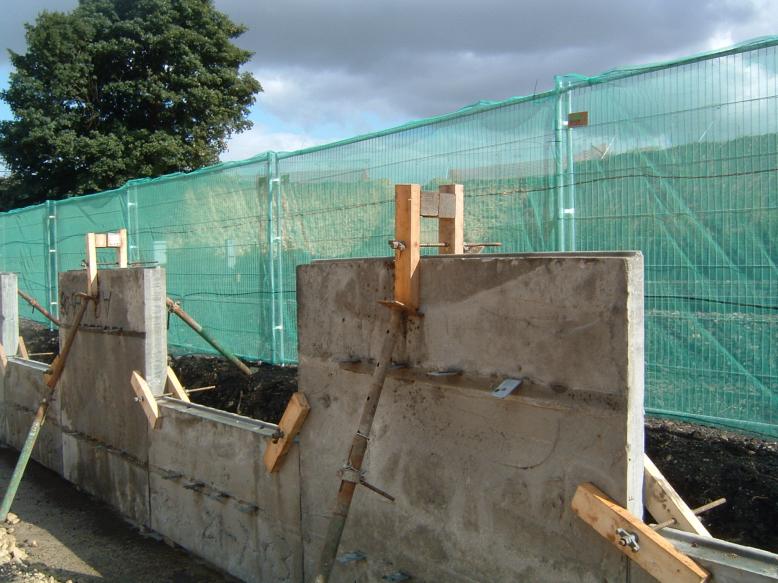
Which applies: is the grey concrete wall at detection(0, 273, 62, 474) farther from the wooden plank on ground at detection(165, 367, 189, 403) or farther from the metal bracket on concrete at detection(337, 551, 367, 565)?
the metal bracket on concrete at detection(337, 551, 367, 565)

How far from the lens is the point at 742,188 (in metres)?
4.18

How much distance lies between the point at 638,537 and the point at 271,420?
5105 millimetres

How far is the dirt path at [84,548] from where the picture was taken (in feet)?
16.4

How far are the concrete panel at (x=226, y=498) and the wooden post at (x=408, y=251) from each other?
54.9 inches

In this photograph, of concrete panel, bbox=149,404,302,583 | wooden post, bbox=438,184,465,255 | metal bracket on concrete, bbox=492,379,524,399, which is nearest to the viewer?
metal bracket on concrete, bbox=492,379,524,399

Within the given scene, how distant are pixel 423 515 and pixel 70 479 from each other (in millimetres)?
5086

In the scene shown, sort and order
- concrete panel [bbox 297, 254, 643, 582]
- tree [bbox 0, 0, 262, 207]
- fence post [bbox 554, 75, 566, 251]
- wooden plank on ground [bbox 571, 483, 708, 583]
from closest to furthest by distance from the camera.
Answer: wooden plank on ground [bbox 571, 483, 708, 583] < concrete panel [bbox 297, 254, 643, 582] < fence post [bbox 554, 75, 566, 251] < tree [bbox 0, 0, 262, 207]

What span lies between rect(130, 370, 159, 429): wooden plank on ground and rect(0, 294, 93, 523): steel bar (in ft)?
3.70

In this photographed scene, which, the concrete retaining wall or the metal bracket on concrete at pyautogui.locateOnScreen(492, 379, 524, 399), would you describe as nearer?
the concrete retaining wall

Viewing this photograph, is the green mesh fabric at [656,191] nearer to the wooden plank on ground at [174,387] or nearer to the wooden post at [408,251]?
the wooden post at [408,251]

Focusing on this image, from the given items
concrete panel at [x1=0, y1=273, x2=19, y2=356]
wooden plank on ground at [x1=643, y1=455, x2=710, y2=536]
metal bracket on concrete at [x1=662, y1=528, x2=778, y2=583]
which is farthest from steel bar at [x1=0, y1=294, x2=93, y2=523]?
metal bracket on concrete at [x1=662, y1=528, x2=778, y2=583]

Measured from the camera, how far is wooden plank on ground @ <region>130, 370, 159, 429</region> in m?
5.62

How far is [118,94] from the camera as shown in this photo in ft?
76.5

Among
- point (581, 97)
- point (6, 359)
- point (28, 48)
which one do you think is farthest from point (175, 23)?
point (581, 97)
